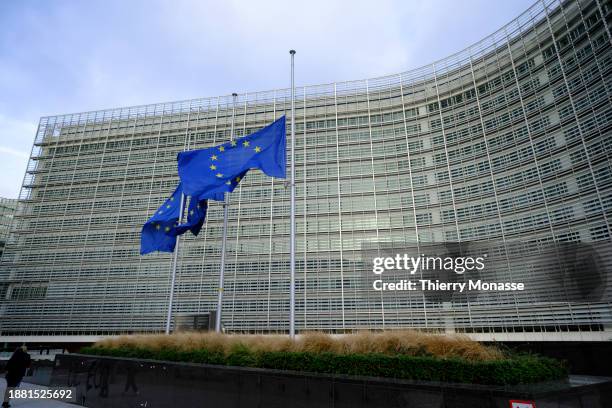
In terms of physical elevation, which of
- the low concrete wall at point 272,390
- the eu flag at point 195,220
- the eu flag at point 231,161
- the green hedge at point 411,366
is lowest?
the low concrete wall at point 272,390

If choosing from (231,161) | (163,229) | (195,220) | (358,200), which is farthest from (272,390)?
(358,200)

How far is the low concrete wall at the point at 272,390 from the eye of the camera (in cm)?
627

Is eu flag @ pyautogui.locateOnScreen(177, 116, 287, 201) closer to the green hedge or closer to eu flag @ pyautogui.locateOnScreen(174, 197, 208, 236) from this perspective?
eu flag @ pyautogui.locateOnScreen(174, 197, 208, 236)

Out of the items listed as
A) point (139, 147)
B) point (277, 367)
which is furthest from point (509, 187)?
point (139, 147)

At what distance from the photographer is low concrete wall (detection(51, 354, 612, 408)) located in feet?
20.6

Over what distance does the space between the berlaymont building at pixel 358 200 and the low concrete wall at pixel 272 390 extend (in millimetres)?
10680

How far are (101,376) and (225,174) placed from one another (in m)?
7.83

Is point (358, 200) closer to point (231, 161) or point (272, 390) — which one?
point (231, 161)

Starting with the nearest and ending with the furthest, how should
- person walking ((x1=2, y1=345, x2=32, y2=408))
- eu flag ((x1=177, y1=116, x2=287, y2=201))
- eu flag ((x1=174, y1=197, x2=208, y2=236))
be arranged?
person walking ((x1=2, y1=345, x2=32, y2=408)) < eu flag ((x1=177, y1=116, x2=287, y2=201)) < eu flag ((x1=174, y1=197, x2=208, y2=236))

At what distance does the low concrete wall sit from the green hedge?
0.96 feet

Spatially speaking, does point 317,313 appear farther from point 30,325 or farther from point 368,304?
point 30,325

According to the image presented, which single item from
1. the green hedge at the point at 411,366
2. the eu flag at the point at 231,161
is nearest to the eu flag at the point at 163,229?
the eu flag at the point at 231,161

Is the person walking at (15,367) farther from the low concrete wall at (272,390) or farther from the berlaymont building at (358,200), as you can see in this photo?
the berlaymont building at (358,200)

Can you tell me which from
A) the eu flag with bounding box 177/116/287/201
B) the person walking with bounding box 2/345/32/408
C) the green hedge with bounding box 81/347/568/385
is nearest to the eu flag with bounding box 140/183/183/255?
the eu flag with bounding box 177/116/287/201
